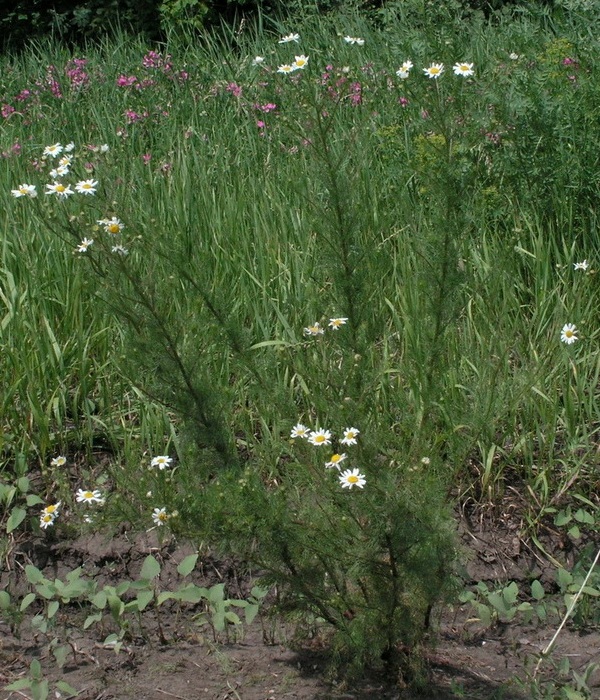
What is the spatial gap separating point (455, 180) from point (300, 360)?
2.23 ft

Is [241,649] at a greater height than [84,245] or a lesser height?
lesser

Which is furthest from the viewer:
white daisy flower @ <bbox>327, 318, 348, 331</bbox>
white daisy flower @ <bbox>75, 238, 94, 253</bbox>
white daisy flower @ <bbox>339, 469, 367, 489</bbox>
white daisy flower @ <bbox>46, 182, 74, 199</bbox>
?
white daisy flower @ <bbox>327, 318, 348, 331</bbox>

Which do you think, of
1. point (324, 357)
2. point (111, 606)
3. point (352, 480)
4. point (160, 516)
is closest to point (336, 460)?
point (352, 480)

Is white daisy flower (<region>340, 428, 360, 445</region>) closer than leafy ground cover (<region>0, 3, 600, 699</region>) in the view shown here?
Yes

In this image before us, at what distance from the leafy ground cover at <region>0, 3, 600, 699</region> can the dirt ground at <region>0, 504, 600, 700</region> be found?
0.07 feet

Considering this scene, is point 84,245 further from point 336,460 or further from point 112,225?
point 336,460

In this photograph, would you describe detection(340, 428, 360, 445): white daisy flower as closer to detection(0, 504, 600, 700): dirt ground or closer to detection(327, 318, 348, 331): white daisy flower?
detection(327, 318, 348, 331): white daisy flower

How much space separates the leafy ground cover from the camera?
212 centimetres

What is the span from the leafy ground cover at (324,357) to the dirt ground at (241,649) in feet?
0.07

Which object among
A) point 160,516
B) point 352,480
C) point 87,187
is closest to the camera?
point 352,480

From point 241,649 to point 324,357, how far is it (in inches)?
30.1

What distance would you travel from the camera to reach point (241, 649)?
246 cm

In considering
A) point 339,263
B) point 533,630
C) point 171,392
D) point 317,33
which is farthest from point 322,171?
point 317,33

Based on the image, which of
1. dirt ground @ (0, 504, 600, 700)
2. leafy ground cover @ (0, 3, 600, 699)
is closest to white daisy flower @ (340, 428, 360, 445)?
leafy ground cover @ (0, 3, 600, 699)
